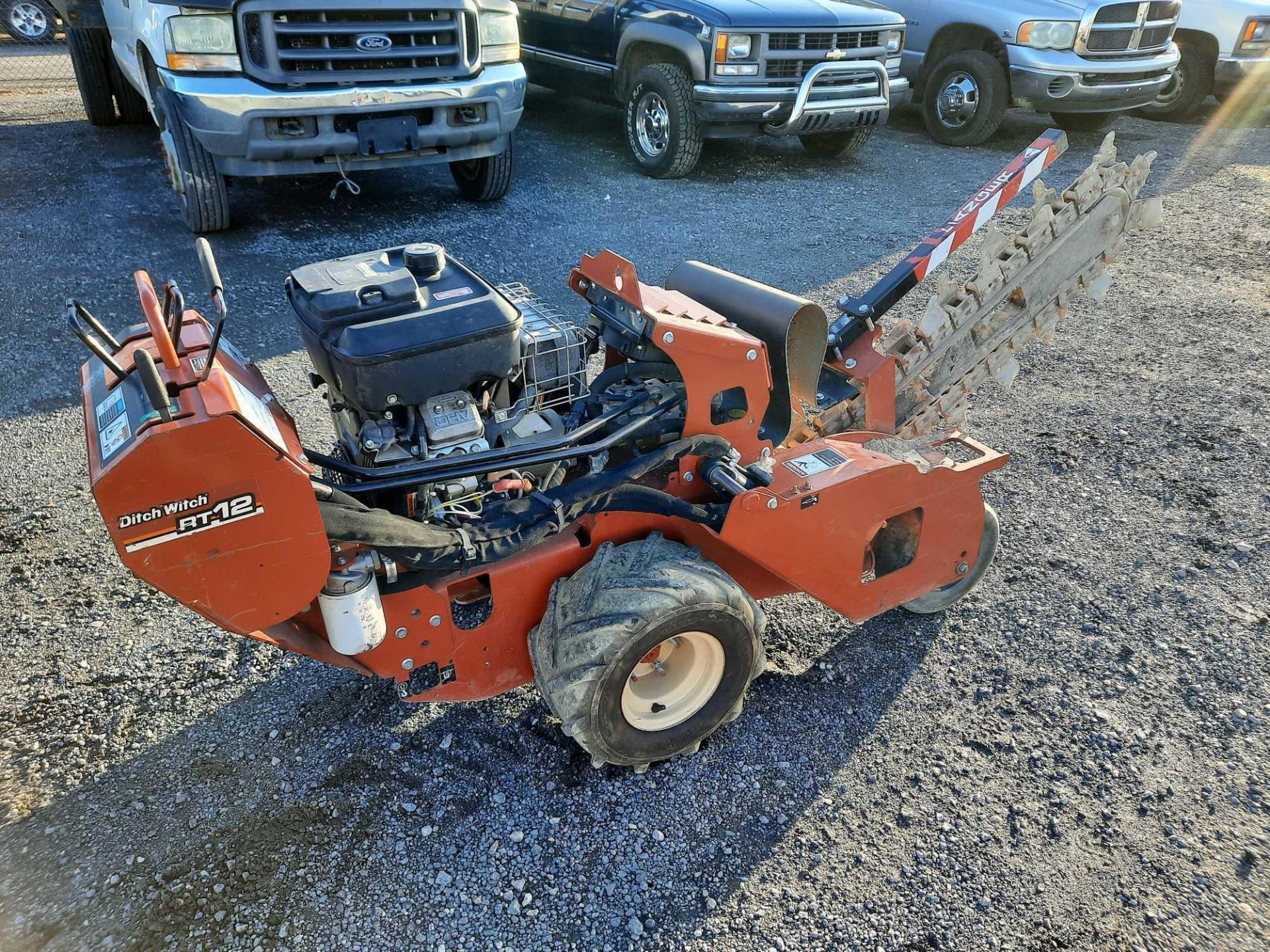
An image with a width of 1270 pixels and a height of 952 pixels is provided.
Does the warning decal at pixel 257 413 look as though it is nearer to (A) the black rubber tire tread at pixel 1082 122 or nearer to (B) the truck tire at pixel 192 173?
(B) the truck tire at pixel 192 173

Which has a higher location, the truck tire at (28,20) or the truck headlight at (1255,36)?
the truck headlight at (1255,36)

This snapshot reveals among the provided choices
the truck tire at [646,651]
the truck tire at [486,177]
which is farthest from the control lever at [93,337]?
the truck tire at [486,177]

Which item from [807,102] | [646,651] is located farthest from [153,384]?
[807,102]

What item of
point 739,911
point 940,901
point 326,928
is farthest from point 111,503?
point 940,901

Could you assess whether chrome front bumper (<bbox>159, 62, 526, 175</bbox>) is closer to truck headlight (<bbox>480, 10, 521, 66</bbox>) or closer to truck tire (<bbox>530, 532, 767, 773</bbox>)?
truck headlight (<bbox>480, 10, 521, 66</bbox>)

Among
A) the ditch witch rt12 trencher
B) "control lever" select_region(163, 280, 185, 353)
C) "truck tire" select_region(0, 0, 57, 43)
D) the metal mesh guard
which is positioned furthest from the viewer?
"truck tire" select_region(0, 0, 57, 43)

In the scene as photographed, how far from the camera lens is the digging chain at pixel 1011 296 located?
3.40 m

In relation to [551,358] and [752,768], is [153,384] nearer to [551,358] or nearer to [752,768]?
[551,358]

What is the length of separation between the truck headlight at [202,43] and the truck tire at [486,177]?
1964 mm

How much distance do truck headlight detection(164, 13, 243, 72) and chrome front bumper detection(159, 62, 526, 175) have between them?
68 mm

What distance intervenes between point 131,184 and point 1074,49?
358 inches

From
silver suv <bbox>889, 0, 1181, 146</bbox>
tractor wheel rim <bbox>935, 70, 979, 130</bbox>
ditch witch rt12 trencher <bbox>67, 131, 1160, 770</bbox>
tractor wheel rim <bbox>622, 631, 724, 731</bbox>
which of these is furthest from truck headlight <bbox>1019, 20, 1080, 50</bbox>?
tractor wheel rim <bbox>622, 631, 724, 731</bbox>

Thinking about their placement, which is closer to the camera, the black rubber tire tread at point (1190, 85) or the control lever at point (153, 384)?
the control lever at point (153, 384)

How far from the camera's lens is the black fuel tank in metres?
2.43
